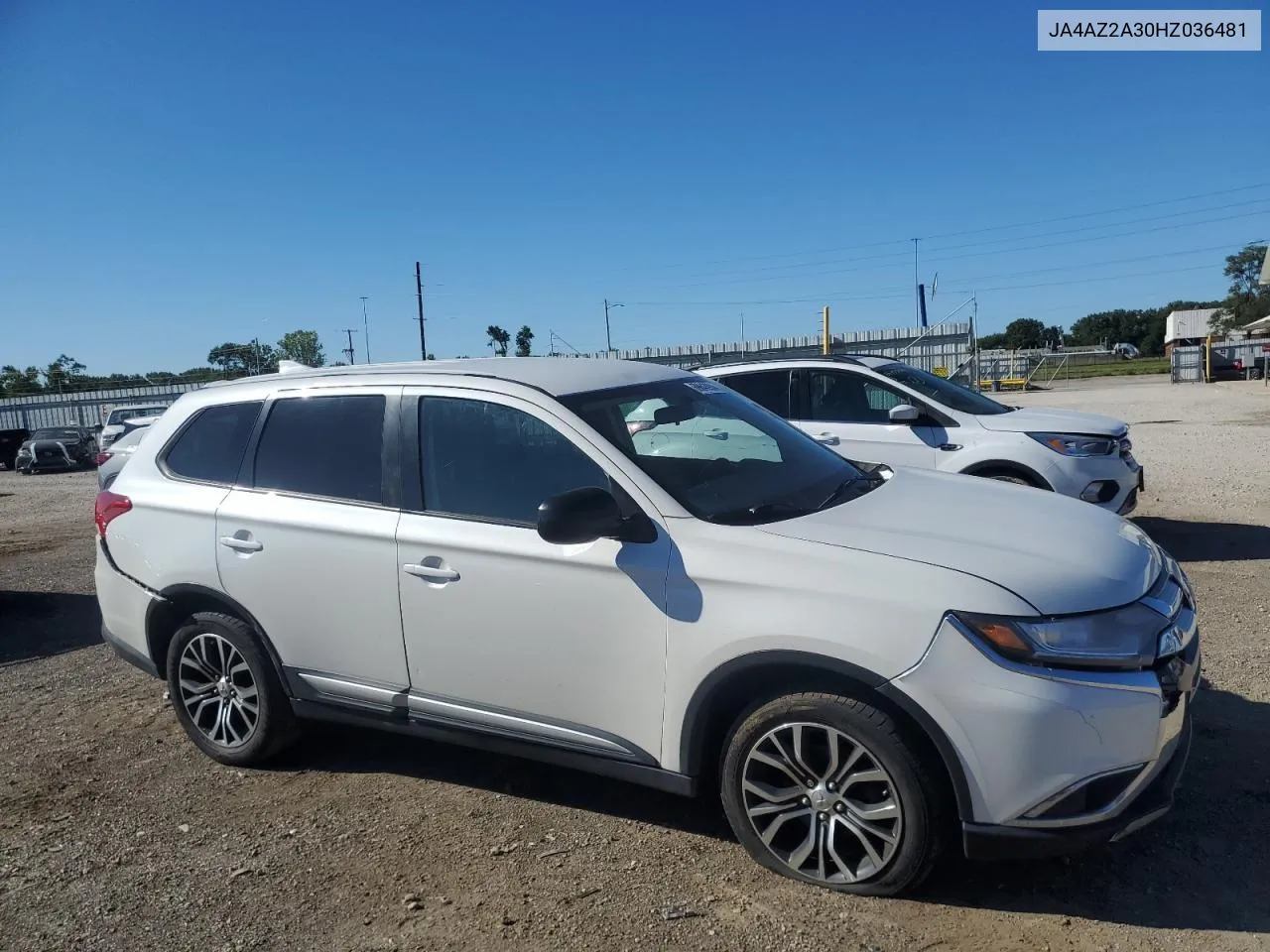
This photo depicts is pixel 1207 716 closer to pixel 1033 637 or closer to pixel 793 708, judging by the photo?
pixel 1033 637

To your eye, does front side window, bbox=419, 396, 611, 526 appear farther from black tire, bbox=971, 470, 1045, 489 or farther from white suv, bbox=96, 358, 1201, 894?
black tire, bbox=971, 470, 1045, 489

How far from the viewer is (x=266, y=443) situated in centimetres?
441

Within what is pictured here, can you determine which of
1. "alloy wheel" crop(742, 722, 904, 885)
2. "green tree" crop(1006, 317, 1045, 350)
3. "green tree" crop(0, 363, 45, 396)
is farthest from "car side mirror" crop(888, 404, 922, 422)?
"green tree" crop(1006, 317, 1045, 350)

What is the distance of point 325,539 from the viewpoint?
4.02 metres

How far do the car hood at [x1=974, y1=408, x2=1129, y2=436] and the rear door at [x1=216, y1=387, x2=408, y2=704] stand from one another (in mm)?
5669

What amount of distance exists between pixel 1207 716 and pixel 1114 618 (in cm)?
205

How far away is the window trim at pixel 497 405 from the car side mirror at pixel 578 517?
124 millimetres

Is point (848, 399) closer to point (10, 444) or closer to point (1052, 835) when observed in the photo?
point (1052, 835)

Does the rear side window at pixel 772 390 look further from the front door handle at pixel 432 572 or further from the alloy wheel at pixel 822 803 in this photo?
the alloy wheel at pixel 822 803

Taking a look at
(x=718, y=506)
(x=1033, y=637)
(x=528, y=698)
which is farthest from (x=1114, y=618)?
(x=528, y=698)

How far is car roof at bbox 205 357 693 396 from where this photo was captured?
398cm

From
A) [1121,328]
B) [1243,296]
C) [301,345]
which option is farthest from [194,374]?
[1121,328]

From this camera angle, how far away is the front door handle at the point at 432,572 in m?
3.70

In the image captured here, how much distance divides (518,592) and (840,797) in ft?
4.38
